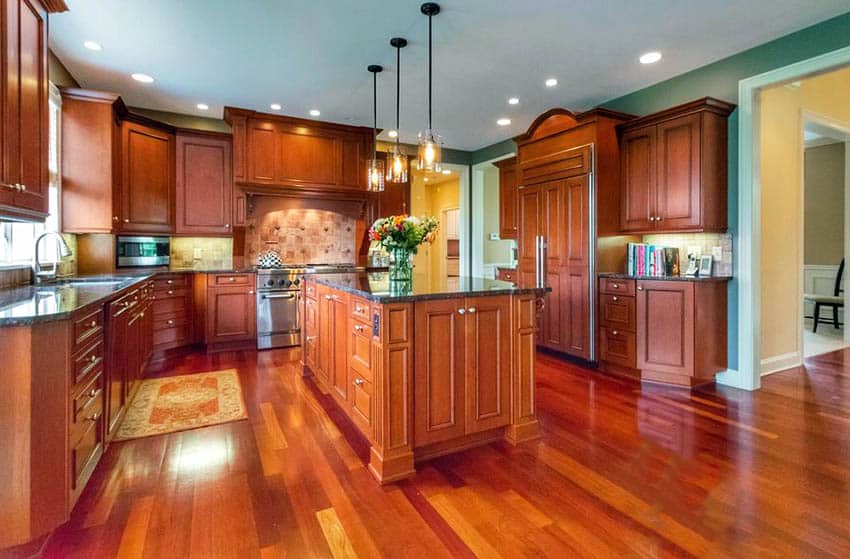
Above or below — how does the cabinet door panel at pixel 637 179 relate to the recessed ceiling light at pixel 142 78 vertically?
below

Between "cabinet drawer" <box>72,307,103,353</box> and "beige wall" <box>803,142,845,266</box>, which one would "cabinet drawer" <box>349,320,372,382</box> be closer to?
"cabinet drawer" <box>72,307,103,353</box>

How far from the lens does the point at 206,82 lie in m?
4.13

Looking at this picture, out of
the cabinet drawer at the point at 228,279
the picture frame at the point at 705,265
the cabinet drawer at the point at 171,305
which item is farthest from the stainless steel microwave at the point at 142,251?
the picture frame at the point at 705,265

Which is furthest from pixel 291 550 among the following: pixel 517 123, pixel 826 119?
pixel 826 119

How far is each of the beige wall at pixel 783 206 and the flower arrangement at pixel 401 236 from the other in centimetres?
315

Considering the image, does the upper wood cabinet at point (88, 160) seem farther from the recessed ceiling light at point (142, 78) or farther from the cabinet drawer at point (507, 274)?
the cabinet drawer at point (507, 274)

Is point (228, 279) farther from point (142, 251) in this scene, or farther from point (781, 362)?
point (781, 362)

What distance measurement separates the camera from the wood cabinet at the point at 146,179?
14.5 feet

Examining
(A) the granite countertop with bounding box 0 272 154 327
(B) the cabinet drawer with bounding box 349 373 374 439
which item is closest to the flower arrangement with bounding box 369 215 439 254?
(B) the cabinet drawer with bounding box 349 373 374 439

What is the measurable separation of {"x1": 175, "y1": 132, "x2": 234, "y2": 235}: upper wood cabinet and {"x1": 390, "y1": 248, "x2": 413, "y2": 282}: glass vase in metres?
3.11

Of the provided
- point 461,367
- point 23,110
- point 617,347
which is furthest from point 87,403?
point 617,347

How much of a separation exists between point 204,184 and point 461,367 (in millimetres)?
4210

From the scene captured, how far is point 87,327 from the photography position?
1953mm

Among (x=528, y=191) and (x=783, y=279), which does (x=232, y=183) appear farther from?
(x=783, y=279)
